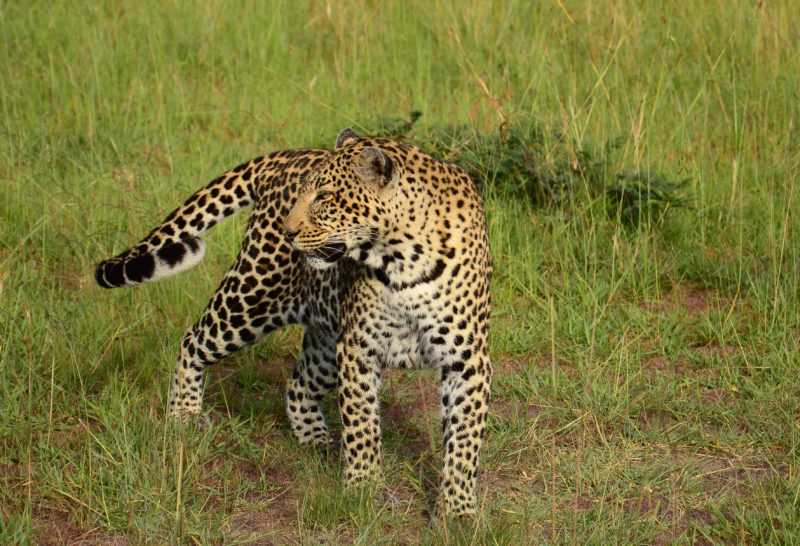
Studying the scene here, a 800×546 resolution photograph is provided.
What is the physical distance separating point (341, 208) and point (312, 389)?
149 cm

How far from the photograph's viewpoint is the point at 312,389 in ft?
17.1

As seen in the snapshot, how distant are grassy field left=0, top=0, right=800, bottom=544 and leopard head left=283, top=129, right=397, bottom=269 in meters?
0.82

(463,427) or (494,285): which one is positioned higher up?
(463,427)

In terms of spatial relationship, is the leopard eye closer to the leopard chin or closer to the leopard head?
the leopard head

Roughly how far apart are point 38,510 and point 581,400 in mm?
2642

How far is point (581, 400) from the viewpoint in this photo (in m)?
5.27

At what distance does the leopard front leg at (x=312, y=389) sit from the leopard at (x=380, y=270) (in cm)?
35

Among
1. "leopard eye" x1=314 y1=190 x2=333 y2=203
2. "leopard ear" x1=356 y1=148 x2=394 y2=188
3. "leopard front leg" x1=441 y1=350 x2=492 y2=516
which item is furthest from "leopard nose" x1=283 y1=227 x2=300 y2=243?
"leopard front leg" x1=441 y1=350 x2=492 y2=516

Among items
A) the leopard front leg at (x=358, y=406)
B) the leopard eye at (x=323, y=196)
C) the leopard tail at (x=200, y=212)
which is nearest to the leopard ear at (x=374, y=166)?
the leopard eye at (x=323, y=196)

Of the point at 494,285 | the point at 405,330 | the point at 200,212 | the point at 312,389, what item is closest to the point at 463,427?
the point at 405,330

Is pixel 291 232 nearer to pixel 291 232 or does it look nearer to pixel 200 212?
pixel 291 232

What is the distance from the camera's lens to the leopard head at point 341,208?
396 centimetres

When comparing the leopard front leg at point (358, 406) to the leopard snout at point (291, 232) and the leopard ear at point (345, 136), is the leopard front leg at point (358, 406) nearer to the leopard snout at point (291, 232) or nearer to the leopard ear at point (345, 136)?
the leopard snout at point (291, 232)

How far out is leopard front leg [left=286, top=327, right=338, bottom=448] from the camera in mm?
5184
